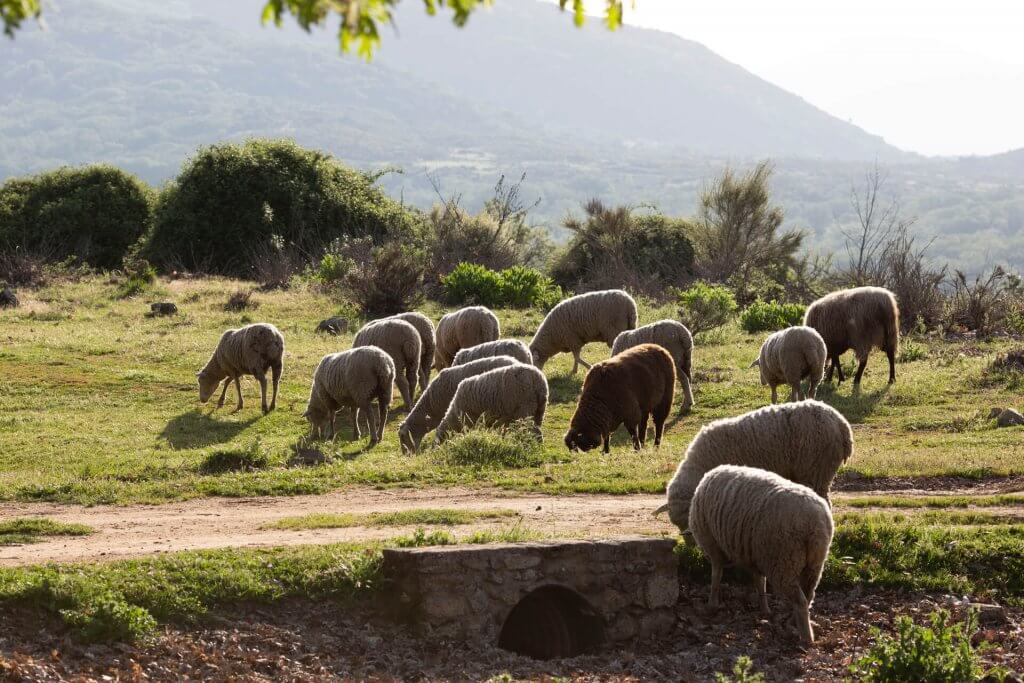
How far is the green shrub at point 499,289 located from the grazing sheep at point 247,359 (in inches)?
351

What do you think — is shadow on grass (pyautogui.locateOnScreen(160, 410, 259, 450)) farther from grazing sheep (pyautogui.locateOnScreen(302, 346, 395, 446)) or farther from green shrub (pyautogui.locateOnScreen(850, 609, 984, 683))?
green shrub (pyautogui.locateOnScreen(850, 609, 984, 683))

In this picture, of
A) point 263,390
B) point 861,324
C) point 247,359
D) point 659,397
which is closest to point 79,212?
point 247,359

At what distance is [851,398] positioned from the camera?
18172 millimetres

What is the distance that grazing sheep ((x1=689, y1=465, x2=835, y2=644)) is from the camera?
340 inches

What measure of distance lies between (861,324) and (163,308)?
1525 cm

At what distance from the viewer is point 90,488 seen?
1296 cm

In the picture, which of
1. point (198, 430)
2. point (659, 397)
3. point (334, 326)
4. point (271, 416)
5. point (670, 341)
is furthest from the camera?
point (334, 326)

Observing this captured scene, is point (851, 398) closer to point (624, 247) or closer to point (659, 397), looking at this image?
point (659, 397)

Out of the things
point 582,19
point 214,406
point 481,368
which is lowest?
point 214,406

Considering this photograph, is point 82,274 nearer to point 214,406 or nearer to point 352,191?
point 352,191

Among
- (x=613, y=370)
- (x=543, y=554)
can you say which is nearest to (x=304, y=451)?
(x=613, y=370)

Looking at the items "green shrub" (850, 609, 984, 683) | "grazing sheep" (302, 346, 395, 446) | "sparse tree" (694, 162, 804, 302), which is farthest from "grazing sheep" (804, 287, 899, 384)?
"sparse tree" (694, 162, 804, 302)

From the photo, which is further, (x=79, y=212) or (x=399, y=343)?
(x=79, y=212)

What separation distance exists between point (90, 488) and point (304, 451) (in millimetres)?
2817
